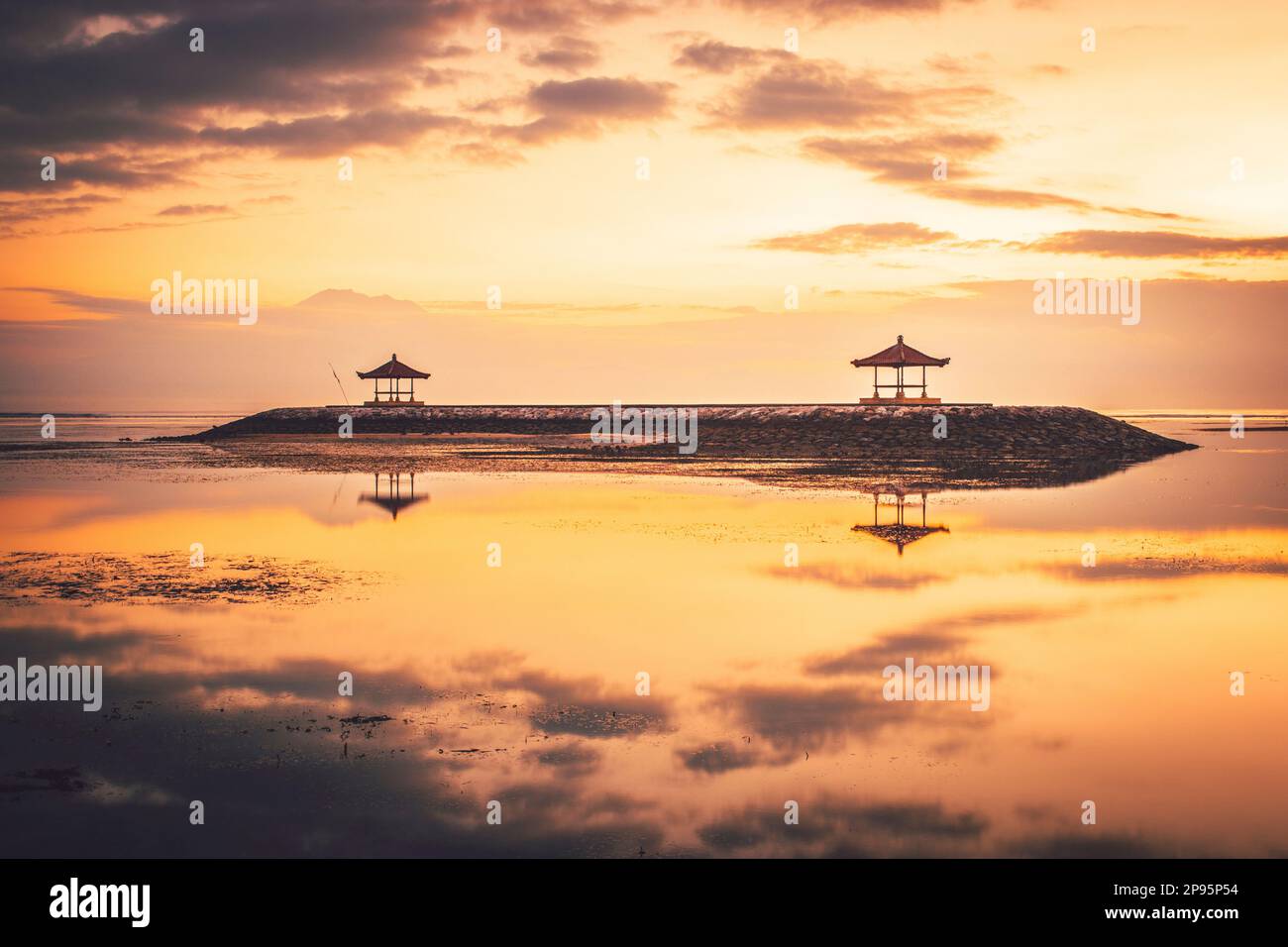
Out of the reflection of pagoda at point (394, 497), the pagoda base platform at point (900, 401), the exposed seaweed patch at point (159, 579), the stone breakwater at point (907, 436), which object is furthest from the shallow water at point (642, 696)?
the pagoda base platform at point (900, 401)

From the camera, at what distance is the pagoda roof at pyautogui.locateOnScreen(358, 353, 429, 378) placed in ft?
318

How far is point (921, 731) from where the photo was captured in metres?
10.9

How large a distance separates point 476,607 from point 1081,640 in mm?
9504

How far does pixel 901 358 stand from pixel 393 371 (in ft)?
163

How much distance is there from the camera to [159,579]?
19469mm

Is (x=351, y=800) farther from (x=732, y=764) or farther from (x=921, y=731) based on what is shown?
(x=921, y=731)

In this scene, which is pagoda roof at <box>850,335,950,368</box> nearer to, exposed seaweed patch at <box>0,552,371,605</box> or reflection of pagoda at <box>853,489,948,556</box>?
reflection of pagoda at <box>853,489,948,556</box>

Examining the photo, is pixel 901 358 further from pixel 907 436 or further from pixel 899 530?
pixel 899 530

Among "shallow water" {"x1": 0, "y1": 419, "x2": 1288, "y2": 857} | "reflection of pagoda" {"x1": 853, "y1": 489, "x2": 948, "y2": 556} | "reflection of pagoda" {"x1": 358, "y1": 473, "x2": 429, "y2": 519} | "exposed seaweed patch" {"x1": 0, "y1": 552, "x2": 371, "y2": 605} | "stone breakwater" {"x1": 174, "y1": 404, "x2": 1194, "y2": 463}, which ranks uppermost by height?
"stone breakwater" {"x1": 174, "y1": 404, "x2": 1194, "y2": 463}

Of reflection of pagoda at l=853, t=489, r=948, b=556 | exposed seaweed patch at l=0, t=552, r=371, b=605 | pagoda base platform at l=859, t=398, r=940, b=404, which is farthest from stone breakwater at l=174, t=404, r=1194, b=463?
exposed seaweed patch at l=0, t=552, r=371, b=605

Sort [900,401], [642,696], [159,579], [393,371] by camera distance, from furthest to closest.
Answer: [393,371] < [900,401] < [159,579] < [642,696]

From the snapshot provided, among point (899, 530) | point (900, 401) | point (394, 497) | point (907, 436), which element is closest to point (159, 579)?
point (394, 497)

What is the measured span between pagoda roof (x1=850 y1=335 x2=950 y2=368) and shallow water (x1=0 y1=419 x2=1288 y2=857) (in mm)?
44953

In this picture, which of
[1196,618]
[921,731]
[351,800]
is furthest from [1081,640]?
[351,800]
